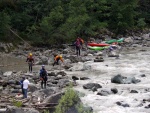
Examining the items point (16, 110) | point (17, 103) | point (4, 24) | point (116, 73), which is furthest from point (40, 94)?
point (4, 24)

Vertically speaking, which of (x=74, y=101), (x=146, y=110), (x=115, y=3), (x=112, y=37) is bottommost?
(x=146, y=110)

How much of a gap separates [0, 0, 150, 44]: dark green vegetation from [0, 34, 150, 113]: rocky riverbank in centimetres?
221

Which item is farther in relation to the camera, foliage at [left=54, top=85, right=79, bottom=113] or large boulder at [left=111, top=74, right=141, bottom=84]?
large boulder at [left=111, top=74, right=141, bottom=84]

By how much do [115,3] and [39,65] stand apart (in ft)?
72.8

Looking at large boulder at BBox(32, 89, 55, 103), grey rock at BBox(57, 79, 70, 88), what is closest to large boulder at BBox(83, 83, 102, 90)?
grey rock at BBox(57, 79, 70, 88)

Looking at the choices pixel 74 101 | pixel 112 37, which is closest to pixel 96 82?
pixel 74 101

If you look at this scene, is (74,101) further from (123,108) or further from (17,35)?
(17,35)

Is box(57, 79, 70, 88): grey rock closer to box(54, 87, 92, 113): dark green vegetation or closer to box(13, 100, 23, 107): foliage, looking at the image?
box(13, 100, 23, 107): foliage

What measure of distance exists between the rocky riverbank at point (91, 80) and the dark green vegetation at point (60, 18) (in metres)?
2.21

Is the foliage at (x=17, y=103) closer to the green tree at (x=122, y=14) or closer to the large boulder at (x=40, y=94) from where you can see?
the large boulder at (x=40, y=94)

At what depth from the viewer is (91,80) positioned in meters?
21.5

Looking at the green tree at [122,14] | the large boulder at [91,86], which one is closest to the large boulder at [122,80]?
the large boulder at [91,86]

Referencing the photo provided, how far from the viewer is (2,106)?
1416 centimetres

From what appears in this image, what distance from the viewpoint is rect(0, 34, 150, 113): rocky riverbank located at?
15633 mm
